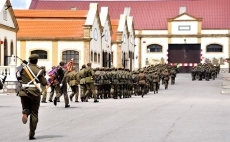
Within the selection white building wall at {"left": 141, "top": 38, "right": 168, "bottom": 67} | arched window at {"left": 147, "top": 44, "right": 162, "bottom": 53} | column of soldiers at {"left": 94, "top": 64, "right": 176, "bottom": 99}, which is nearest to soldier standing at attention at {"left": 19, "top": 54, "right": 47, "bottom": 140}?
column of soldiers at {"left": 94, "top": 64, "right": 176, "bottom": 99}

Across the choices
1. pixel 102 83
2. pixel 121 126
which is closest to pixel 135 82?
pixel 102 83

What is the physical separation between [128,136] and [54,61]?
40.1 m

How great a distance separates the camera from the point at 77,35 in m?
51.8

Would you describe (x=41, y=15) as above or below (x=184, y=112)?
above

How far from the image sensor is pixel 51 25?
54062 mm

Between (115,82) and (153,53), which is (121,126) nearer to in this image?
(115,82)

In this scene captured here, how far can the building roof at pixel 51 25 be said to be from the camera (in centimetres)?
5222

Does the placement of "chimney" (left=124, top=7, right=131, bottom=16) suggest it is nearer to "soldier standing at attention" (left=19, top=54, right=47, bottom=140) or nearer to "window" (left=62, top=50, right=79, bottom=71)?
"window" (left=62, top=50, right=79, bottom=71)

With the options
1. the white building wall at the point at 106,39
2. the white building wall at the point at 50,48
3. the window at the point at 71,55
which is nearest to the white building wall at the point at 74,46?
the white building wall at the point at 50,48

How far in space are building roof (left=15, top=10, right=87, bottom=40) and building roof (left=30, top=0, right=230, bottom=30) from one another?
109 ft

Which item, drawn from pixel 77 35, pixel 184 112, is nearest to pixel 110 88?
pixel 184 112

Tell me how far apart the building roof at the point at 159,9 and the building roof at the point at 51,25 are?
33.2 metres

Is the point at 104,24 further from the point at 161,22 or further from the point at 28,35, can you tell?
the point at 161,22

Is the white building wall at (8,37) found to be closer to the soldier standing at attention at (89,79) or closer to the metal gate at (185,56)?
the soldier standing at attention at (89,79)
